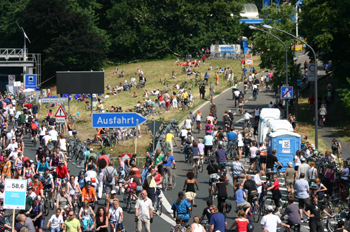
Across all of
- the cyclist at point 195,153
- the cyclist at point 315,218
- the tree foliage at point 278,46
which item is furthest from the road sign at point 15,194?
the tree foliage at point 278,46

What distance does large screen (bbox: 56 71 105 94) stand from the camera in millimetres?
37844

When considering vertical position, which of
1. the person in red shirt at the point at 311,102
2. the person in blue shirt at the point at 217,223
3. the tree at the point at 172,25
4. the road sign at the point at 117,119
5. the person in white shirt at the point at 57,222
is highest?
the tree at the point at 172,25

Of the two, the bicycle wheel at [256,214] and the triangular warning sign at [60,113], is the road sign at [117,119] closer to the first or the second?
the triangular warning sign at [60,113]

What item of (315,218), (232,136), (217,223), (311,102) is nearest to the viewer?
(217,223)

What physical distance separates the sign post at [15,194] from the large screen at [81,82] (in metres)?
22.8

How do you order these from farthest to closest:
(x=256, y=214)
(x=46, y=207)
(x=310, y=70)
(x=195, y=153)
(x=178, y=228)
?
1. (x=310, y=70)
2. (x=195, y=153)
3. (x=46, y=207)
4. (x=256, y=214)
5. (x=178, y=228)

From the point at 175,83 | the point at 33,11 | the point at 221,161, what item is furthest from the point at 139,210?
the point at 33,11

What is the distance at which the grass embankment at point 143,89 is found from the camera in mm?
38344

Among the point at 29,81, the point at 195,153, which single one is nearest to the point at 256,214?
the point at 195,153

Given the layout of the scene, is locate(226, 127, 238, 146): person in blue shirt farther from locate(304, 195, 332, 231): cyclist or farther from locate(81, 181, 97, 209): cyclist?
locate(304, 195, 332, 231): cyclist

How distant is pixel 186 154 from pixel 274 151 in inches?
207

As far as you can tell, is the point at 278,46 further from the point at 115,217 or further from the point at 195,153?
the point at 115,217

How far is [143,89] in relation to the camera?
5700cm

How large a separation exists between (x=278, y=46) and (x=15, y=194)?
90.2 feet
